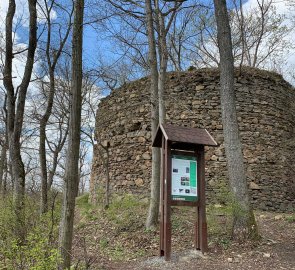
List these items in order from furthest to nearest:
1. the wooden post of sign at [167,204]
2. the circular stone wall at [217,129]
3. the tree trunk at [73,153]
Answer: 1. the circular stone wall at [217,129]
2. the wooden post of sign at [167,204]
3. the tree trunk at [73,153]

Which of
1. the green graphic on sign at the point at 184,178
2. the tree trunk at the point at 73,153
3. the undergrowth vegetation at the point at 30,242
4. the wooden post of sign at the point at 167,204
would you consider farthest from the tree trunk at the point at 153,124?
the tree trunk at the point at 73,153

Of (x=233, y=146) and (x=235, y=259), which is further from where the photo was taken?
(x=233, y=146)

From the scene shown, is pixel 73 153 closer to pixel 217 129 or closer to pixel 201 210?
pixel 201 210

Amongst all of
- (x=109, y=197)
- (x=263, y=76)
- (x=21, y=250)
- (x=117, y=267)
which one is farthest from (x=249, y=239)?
(x=263, y=76)

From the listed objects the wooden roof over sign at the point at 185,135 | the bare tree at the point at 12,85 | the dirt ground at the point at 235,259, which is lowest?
the dirt ground at the point at 235,259

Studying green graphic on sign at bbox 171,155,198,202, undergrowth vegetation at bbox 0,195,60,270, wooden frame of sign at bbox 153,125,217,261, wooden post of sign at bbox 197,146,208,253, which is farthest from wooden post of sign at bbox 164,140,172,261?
undergrowth vegetation at bbox 0,195,60,270

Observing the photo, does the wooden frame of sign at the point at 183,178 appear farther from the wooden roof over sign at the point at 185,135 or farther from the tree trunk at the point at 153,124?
the tree trunk at the point at 153,124

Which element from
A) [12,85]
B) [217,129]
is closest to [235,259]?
[217,129]

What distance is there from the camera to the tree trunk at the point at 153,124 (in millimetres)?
7105

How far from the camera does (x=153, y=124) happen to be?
7559 mm

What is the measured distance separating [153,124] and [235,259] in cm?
347

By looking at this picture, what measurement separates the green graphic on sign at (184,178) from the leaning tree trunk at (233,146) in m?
0.79

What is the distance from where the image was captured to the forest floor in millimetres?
5016

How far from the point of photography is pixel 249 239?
18.6 ft
